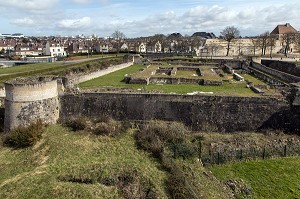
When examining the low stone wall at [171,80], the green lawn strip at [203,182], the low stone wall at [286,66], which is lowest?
the green lawn strip at [203,182]

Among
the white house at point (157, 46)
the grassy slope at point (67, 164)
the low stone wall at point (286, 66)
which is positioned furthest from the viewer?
the white house at point (157, 46)

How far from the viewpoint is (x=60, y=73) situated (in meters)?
27.0

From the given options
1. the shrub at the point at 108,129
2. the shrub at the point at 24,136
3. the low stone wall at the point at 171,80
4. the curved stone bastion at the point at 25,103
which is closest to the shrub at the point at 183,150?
the shrub at the point at 108,129

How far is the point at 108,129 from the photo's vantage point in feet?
55.8

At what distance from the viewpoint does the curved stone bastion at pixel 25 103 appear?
56.9ft

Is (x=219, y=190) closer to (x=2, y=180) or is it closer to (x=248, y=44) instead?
(x=2, y=180)

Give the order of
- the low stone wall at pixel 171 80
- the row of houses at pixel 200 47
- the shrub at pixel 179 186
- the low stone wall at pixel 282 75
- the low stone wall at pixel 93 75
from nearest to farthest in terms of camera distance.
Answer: the shrub at pixel 179 186
the low stone wall at pixel 282 75
the low stone wall at pixel 93 75
the low stone wall at pixel 171 80
the row of houses at pixel 200 47

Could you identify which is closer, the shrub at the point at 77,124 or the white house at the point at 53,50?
the shrub at the point at 77,124

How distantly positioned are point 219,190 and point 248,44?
2349 inches

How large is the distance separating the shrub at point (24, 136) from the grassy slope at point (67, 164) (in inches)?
13.9

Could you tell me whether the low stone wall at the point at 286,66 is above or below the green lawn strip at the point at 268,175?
above

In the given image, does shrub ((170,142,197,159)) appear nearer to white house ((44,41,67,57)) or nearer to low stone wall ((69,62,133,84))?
low stone wall ((69,62,133,84))

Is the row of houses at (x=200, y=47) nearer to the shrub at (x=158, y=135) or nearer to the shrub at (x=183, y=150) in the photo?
the shrub at (x=158, y=135)

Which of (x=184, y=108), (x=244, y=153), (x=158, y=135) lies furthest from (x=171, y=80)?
(x=244, y=153)
